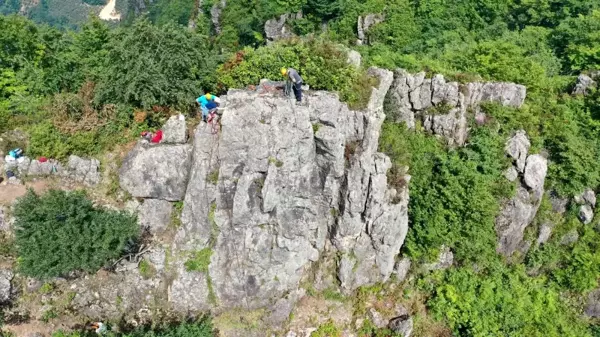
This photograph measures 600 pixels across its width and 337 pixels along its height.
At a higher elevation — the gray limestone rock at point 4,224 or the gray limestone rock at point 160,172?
the gray limestone rock at point 160,172

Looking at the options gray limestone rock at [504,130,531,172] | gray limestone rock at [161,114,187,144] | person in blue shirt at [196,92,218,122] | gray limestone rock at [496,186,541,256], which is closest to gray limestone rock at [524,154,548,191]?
gray limestone rock at [504,130,531,172]

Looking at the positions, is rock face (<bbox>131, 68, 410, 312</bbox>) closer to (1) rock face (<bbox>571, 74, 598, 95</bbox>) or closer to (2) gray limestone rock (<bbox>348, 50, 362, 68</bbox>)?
(2) gray limestone rock (<bbox>348, 50, 362, 68</bbox>)

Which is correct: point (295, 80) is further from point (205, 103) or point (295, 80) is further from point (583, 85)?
point (583, 85)

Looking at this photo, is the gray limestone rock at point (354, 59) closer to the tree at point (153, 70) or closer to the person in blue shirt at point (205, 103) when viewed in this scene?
the tree at point (153, 70)

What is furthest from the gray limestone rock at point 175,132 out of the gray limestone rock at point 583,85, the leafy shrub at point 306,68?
the gray limestone rock at point 583,85

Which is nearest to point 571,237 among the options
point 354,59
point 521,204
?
point 521,204

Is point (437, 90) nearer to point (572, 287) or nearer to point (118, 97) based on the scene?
point (572, 287)
